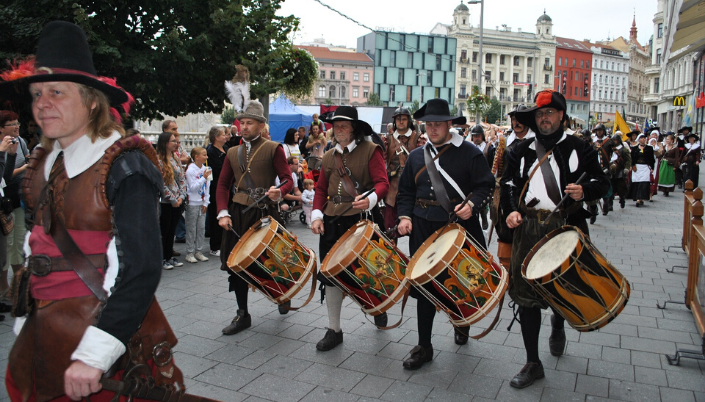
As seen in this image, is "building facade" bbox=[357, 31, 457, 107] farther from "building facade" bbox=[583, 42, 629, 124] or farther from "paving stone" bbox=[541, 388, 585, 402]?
"paving stone" bbox=[541, 388, 585, 402]

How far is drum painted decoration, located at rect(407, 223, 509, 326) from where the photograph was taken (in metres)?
3.76

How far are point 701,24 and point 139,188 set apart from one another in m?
6.42

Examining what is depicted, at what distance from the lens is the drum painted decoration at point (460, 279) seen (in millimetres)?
3762

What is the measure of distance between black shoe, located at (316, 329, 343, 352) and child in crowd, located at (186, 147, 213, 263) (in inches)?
156

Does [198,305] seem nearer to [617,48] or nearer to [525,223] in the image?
[525,223]

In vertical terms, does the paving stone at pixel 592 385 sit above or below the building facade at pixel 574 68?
below

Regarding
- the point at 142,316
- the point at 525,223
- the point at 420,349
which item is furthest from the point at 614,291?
the point at 142,316

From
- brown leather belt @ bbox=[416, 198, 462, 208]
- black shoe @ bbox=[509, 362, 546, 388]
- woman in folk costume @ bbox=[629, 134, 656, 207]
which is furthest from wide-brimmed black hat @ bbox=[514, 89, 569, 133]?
woman in folk costume @ bbox=[629, 134, 656, 207]

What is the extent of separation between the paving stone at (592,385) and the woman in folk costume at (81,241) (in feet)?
10.1

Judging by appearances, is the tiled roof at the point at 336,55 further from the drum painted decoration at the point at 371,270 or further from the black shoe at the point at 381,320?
the drum painted decoration at the point at 371,270

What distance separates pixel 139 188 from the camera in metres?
2.01

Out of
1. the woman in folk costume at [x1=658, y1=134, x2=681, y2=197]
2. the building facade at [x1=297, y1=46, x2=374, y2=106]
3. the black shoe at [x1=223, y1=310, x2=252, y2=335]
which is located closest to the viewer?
the black shoe at [x1=223, y1=310, x2=252, y2=335]

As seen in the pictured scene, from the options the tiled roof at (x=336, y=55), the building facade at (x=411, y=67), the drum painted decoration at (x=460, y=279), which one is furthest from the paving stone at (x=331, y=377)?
the building facade at (x=411, y=67)

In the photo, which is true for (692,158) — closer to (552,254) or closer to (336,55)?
(552,254)
